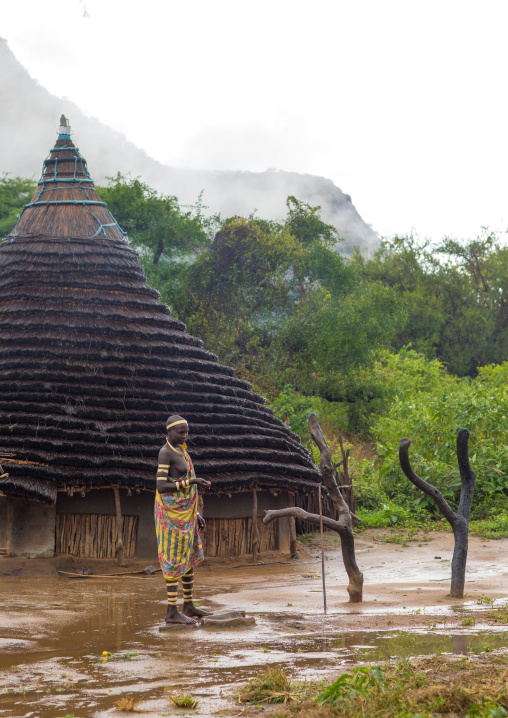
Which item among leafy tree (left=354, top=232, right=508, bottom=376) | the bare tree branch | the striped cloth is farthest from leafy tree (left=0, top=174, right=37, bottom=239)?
the bare tree branch

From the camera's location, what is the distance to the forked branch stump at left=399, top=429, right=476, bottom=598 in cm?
846

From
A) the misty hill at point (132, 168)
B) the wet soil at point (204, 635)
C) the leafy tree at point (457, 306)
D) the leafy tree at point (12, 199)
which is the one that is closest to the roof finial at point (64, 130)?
the wet soil at point (204, 635)

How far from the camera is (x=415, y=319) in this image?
37750 mm

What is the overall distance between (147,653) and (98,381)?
23.9 feet

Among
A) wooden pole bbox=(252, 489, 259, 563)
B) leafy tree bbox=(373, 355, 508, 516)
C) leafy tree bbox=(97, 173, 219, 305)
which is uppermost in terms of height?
leafy tree bbox=(97, 173, 219, 305)

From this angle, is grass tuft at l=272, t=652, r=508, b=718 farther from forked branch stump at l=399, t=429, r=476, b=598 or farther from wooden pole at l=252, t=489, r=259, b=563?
wooden pole at l=252, t=489, r=259, b=563

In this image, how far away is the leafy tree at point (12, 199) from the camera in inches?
1324

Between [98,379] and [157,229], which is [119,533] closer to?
[98,379]

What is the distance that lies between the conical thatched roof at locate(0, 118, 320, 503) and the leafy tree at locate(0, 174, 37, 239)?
1880cm

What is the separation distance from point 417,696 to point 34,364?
9.66m

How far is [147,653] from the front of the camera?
6.08 meters

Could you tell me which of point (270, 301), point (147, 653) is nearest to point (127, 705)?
point (147, 653)

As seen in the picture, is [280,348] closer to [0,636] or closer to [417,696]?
[0,636]

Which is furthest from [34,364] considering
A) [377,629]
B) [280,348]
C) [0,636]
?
[280,348]
